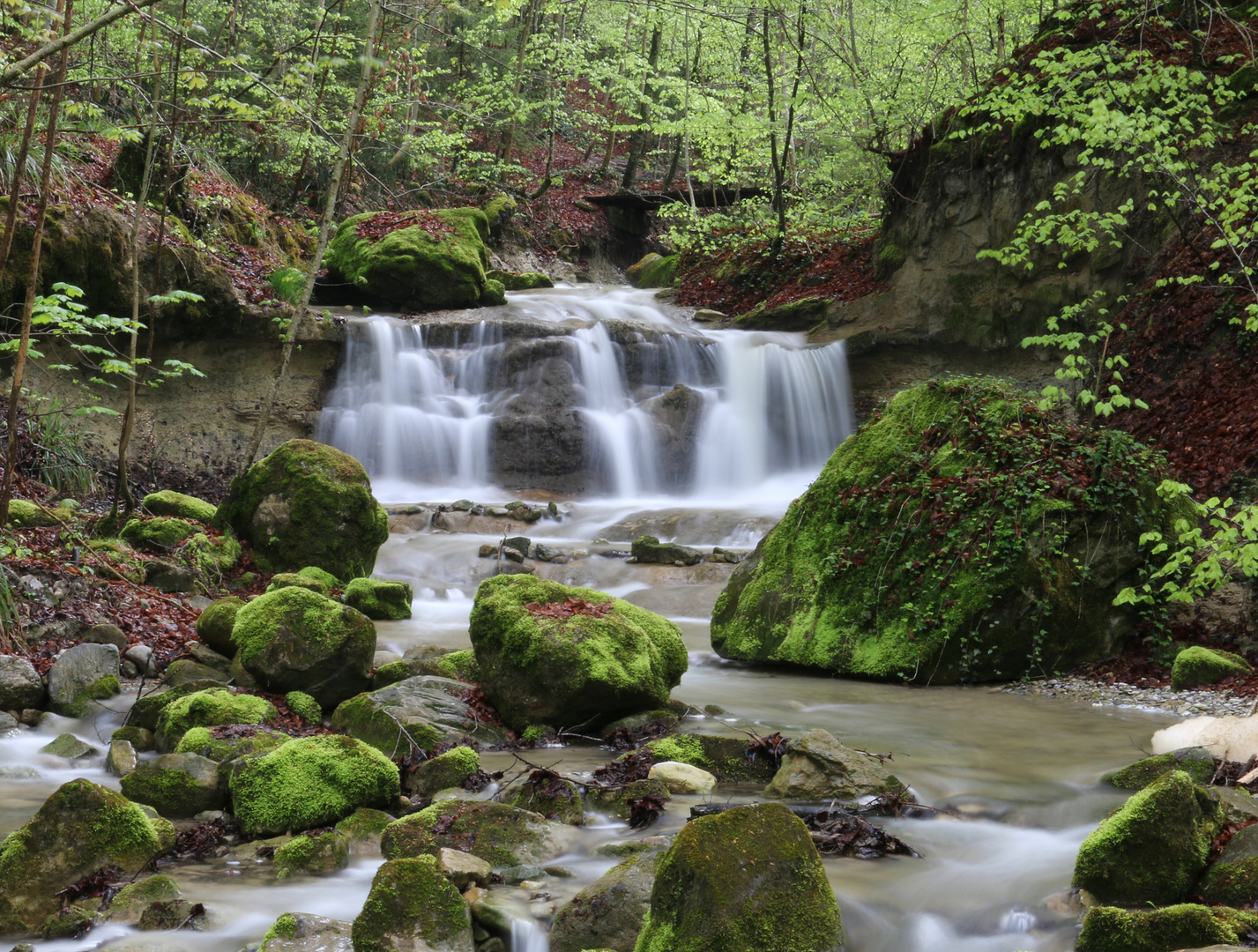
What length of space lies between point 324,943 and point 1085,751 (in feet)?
13.5

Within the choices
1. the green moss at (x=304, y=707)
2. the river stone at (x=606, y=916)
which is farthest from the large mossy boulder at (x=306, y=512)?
the river stone at (x=606, y=916)

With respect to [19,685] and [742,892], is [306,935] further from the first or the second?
[19,685]

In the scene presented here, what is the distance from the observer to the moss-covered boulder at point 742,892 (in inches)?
115

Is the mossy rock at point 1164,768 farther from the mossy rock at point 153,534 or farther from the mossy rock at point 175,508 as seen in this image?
the mossy rock at point 175,508

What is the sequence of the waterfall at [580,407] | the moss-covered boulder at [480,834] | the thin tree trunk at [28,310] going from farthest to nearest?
the waterfall at [580,407] < the thin tree trunk at [28,310] < the moss-covered boulder at [480,834]

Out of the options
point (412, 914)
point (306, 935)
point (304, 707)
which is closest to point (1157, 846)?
point (412, 914)

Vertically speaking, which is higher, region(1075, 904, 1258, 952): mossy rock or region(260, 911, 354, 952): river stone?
region(1075, 904, 1258, 952): mossy rock

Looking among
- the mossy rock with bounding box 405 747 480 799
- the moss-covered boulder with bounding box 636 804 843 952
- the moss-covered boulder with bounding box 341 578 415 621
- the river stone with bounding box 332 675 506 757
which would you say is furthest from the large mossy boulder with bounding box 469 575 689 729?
the moss-covered boulder with bounding box 341 578 415 621

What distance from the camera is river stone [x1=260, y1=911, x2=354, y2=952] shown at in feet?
10.6

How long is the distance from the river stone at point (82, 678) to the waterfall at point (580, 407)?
8.87 meters

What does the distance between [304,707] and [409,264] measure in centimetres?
1303

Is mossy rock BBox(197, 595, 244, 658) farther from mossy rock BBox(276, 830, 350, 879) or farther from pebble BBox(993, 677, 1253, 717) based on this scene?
pebble BBox(993, 677, 1253, 717)

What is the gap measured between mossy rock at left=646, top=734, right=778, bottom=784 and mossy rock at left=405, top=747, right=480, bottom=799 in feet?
3.40

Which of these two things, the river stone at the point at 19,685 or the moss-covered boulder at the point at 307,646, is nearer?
the river stone at the point at 19,685
